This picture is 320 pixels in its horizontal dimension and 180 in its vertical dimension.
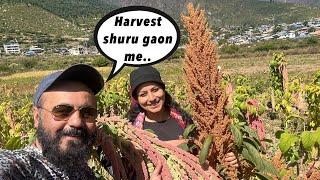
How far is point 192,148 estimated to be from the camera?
204 centimetres

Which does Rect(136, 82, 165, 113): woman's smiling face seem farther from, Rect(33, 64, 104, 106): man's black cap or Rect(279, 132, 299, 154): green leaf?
Rect(33, 64, 104, 106): man's black cap

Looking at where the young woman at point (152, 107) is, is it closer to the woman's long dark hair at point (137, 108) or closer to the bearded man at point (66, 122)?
the woman's long dark hair at point (137, 108)

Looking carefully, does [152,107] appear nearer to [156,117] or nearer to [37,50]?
[156,117]

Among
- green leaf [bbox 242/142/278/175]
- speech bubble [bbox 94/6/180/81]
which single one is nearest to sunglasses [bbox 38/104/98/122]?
green leaf [bbox 242/142/278/175]

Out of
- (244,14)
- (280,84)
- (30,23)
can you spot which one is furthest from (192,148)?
(244,14)

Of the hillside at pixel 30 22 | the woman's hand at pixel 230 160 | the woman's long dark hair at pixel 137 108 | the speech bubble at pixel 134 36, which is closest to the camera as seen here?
the woman's hand at pixel 230 160

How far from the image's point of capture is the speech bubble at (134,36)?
14.0 ft

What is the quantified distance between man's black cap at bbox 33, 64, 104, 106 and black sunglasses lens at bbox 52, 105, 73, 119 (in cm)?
8

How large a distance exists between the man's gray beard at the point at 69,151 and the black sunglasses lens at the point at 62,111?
0.18 ft

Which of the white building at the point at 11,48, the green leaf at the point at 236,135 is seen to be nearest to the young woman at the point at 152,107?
the green leaf at the point at 236,135

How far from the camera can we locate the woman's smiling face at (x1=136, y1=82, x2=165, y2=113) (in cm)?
317

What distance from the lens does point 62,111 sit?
5.27 feet

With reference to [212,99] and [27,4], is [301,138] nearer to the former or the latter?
[212,99]

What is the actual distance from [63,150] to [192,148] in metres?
0.64
